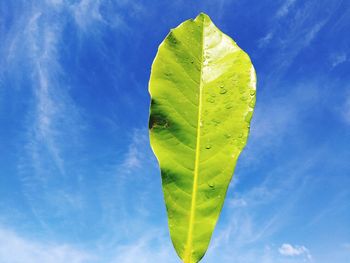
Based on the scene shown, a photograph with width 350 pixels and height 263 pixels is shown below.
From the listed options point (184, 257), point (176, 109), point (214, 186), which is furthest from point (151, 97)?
point (184, 257)

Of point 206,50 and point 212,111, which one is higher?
point 206,50

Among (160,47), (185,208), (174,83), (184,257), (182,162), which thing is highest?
(160,47)

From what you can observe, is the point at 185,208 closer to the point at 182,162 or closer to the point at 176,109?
the point at 182,162

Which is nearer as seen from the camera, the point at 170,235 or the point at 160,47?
the point at 170,235

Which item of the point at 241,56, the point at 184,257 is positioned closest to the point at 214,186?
the point at 184,257

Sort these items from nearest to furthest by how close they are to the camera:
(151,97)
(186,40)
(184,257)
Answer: (184,257) < (151,97) < (186,40)

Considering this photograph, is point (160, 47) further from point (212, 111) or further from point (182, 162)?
point (182, 162)

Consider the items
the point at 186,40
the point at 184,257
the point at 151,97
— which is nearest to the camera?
the point at 184,257
